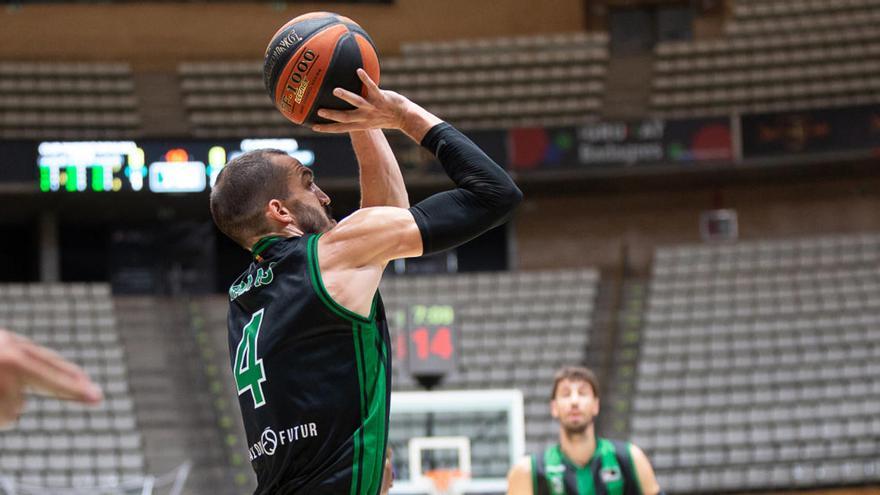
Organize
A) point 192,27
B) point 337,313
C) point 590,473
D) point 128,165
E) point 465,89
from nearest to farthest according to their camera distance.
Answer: point 337,313, point 590,473, point 128,165, point 465,89, point 192,27

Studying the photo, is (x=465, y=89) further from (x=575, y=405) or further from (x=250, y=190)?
(x=250, y=190)

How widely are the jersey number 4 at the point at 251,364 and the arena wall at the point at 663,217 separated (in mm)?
15625

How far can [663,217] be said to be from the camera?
60.4 feet

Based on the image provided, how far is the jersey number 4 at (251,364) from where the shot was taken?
2.68 metres

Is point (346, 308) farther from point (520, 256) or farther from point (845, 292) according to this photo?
point (520, 256)

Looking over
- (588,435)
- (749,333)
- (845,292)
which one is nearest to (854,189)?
(845,292)

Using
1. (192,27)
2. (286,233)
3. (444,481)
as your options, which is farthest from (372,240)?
(192,27)

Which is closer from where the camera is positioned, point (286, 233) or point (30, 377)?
point (30, 377)

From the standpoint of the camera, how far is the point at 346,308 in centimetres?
262

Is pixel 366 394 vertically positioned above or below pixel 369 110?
below

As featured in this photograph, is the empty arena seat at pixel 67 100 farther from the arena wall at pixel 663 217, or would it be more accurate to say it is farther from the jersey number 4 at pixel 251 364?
the jersey number 4 at pixel 251 364

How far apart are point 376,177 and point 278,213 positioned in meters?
0.37

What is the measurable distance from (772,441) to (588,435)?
9.27 meters

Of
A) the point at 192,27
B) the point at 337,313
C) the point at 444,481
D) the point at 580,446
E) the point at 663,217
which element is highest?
the point at 192,27
